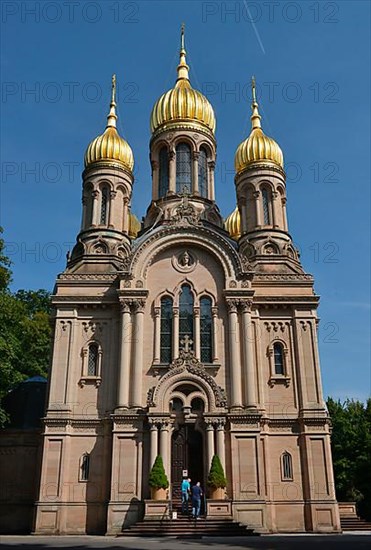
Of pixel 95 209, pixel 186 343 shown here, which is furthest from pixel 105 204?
pixel 186 343

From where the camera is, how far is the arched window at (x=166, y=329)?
2691 cm

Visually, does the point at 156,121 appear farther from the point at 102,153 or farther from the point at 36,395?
the point at 36,395

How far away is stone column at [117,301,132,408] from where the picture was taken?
25.5m

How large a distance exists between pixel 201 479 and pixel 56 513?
6.24 m

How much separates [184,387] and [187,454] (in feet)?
9.56

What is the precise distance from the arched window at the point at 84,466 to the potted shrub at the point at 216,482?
17.9 ft

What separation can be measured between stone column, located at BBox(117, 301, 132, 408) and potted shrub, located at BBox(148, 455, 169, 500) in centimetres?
328

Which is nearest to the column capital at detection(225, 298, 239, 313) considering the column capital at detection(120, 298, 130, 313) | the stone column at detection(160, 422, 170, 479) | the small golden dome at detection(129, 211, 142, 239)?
the column capital at detection(120, 298, 130, 313)

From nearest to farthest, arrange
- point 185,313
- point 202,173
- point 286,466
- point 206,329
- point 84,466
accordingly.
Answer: point 84,466 → point 286,466 → point 206,329 → point 185,313 → point 202,173

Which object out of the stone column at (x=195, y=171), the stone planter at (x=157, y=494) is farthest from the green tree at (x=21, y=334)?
the stone column at (x=195, y=171)

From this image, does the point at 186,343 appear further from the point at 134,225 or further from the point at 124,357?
the point at 134,225

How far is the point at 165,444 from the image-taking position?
2444 cm

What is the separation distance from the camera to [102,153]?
115ft

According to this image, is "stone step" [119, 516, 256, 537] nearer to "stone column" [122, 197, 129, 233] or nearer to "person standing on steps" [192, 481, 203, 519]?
"person standing on steps" [192, 481, 203, 519]
